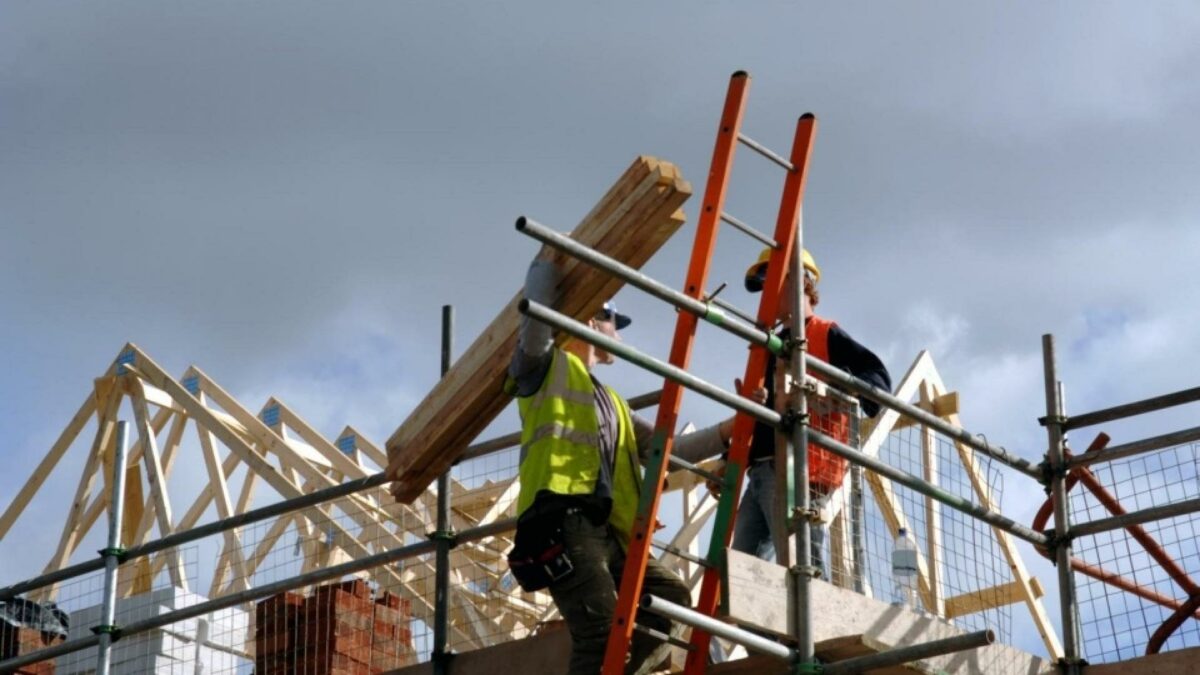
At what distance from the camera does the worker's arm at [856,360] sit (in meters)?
9.59

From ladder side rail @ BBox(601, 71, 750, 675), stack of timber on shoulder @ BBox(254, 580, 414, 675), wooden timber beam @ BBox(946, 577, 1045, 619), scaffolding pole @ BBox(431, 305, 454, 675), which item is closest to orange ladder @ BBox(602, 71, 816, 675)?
ladder side rail @ BBox(601, 71, 750, 675)

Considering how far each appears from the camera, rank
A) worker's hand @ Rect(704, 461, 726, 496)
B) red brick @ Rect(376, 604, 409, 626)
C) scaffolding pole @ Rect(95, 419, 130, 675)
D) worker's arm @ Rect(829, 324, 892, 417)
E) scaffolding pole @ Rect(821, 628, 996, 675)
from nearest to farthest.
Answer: scaffolding pole @ Rect(821, 628, 996, 675), worker's hand @ Rect(704, 461, 726, 496), worker's arm @ Rect(829, 324, 892, 417), scaffolding pole @ Rect(95, 419, 130, 675), red brick @ Rect(376, 604, 409, 626)

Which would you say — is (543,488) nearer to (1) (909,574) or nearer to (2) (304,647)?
(1) (909,574)

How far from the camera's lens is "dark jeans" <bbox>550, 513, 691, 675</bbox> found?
8000 mm

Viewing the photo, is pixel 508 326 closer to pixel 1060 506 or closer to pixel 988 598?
pixel 1060 506

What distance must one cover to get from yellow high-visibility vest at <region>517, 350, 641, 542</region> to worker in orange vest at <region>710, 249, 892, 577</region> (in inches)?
44.1

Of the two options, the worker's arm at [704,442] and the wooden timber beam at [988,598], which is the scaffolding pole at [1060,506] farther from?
the wooden timber beam at [988,598]

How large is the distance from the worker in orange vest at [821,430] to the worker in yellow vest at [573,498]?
1118 mm

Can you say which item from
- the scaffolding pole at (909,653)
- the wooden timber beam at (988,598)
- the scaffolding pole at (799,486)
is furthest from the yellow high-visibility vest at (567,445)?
the wooden timber beam at (988,598)

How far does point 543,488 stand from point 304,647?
14.8 ft

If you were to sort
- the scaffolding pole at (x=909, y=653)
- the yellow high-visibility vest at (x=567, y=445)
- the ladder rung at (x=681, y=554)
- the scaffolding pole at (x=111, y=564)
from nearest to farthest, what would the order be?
the scaffolding pole at (x=909, y=653) < the ladder rung at (x=681, y=554) < the yellow high-visibility vest at (x=567, y=445) < the scaffolding pole at (x=111, y=564)

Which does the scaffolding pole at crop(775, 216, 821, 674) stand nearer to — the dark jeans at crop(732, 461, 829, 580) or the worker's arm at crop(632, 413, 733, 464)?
the worker's arm at crop(632, 413, 733, 464)

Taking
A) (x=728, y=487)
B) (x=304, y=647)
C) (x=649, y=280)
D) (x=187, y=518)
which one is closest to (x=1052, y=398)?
(x=728, y=487)

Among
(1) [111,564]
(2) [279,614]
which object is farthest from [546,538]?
(2) [279,614]
